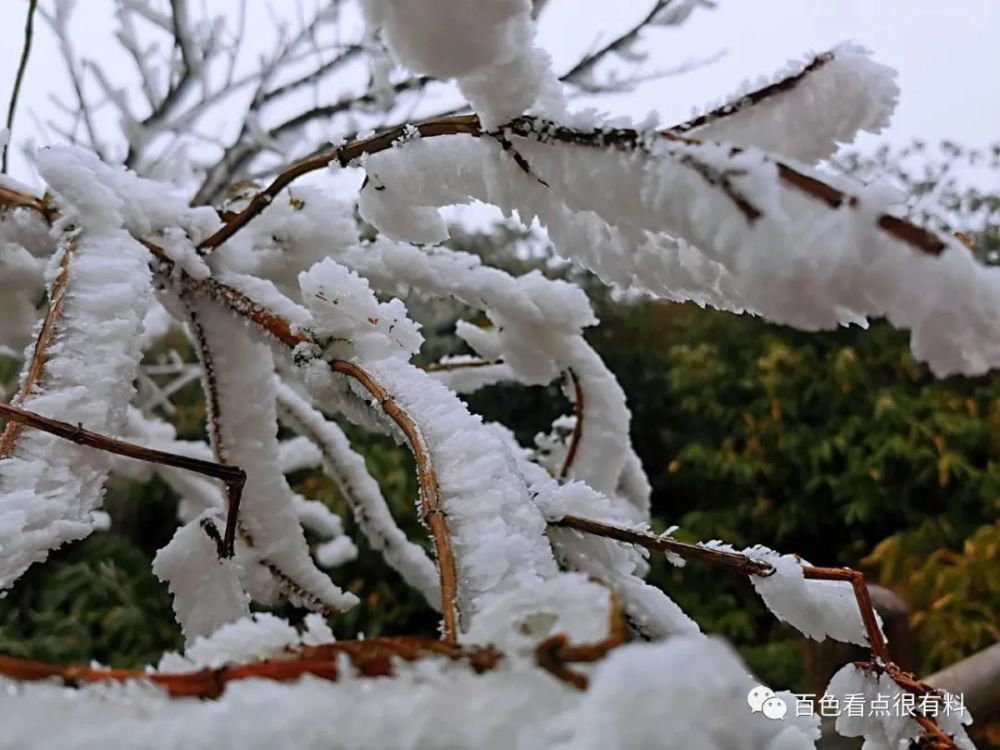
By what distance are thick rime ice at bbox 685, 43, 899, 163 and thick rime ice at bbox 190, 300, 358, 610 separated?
272 millimetres

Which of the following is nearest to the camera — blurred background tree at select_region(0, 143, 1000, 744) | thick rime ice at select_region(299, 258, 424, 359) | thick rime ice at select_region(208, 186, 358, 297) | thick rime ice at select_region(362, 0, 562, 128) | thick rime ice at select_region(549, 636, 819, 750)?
thick rime ice at select_region(549, 636, 819, 750)

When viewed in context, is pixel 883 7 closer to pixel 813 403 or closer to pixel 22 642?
pixel 813 403

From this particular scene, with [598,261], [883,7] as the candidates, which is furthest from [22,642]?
[883,7]

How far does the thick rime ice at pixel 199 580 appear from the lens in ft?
1.29

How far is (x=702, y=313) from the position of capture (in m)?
2.17

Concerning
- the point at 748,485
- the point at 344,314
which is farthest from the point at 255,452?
the point at 748,485

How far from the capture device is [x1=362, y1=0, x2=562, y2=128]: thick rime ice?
239 mm

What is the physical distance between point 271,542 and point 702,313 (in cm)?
184

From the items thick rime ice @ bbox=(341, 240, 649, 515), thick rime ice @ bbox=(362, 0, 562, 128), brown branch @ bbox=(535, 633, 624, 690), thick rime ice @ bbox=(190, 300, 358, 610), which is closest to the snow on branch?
thick rime ice @ bbox=(190, 300, 358, 610)

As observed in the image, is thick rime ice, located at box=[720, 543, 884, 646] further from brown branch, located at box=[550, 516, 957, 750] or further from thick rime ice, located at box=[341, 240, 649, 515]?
thick rime ice, located at box=[341, 240, 649, 515]

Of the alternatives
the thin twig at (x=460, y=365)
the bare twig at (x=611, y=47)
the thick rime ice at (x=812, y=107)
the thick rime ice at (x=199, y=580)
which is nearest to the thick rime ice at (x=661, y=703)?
the thick rime ice at (x=812, y=107)

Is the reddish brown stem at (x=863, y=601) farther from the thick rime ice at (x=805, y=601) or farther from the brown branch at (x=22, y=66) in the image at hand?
the brown branch at (x=22, y=66)

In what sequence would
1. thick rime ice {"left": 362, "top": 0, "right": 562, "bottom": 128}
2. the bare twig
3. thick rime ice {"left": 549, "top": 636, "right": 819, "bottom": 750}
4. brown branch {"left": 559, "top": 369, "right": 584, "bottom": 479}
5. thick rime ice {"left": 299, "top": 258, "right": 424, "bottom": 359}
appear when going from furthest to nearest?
the bare twig → brown branch {"left": 559, "top": 369, "right": 584, "bottom": 479} → thick rime ice {"left": 299, "top": 258, "right": 424, "bottom": 359} → thick rime ice {"left": 362, "top": 0, "right": 562, "bottom": 128} → thick rime ice {"left": 549, "top": 636, "right": 819, "bottom": 750}

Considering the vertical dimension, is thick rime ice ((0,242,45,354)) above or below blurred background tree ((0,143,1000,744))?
below
